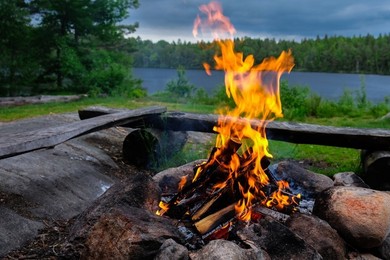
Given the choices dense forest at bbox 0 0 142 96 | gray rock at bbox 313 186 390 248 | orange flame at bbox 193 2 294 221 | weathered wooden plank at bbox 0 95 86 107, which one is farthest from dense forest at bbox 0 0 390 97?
gray rock at bbox 313 186 390 248

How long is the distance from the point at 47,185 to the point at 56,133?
0.73m

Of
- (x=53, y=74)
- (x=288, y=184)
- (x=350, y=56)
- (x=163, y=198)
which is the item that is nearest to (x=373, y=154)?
(x=288, y=184)

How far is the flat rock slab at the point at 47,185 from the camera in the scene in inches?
180

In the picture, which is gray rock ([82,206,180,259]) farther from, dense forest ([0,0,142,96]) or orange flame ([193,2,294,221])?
dense forest ([0,0,142,96])

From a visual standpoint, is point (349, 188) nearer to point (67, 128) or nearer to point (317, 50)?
point (67, 128)

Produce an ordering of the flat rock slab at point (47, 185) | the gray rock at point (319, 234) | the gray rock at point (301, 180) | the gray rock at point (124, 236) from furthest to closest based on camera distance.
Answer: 1. the gray rock at point (301, 180)
2. the flat rock slab at point (47, 185)
3. the gray rock at point (319, 234)
4. the gray rock at point (124, 236)

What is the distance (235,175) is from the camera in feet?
14.4

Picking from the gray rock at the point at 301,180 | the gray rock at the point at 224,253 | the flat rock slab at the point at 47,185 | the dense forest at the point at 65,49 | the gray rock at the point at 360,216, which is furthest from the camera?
the dense forest at the point at 65,49

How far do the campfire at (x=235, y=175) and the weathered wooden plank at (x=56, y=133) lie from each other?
67.9 inches

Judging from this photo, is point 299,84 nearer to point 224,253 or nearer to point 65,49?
point 65,49

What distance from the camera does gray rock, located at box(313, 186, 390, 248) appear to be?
4.02 metres

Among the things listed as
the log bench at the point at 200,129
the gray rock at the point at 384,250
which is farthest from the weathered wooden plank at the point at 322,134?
the gray rock at the point at 384,250

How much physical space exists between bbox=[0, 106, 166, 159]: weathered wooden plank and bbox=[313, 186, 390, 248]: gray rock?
11.2 feet

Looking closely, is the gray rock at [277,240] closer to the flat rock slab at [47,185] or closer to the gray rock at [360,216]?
the gray rock at [360,216]
